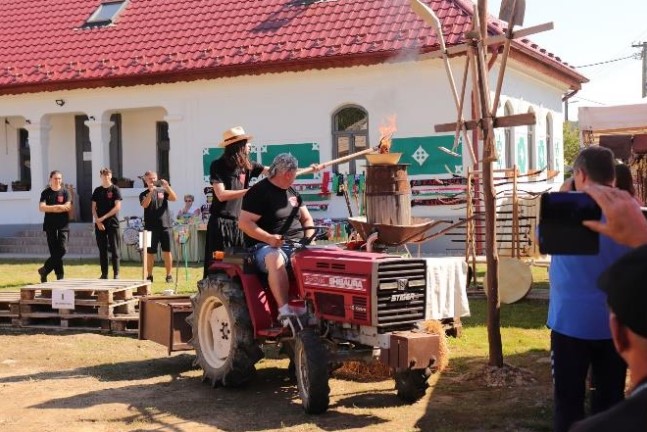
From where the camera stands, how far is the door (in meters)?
23.2

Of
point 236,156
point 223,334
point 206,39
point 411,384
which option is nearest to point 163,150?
point 206,39

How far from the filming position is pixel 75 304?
9969 millimetres

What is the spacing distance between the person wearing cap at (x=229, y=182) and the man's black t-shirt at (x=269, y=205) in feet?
3.61

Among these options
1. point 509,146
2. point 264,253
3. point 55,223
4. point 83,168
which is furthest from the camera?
point 83,168

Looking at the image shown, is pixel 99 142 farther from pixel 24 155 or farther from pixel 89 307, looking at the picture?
pixel 89 307

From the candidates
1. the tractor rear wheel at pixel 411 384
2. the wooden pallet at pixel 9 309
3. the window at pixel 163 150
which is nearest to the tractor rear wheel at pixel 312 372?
the tractor rear wheel at pixel 411 384

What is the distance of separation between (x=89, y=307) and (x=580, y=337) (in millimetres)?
7150

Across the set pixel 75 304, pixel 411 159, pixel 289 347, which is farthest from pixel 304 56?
pixel 289 347

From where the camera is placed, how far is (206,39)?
69.3 ft

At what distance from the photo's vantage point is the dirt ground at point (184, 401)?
6.05 m

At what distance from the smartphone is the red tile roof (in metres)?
15.2

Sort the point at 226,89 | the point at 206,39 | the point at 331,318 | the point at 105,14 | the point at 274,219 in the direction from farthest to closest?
the point at 105,14 → the point at 206,39 → the point at 226,89 → the point at 274,219 → the point at 331,318

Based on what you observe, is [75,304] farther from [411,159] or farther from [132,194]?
[132,194]

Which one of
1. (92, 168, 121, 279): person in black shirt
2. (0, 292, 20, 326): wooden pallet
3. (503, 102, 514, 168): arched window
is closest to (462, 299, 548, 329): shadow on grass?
(0, 292, 20, 326): wooden pallet
